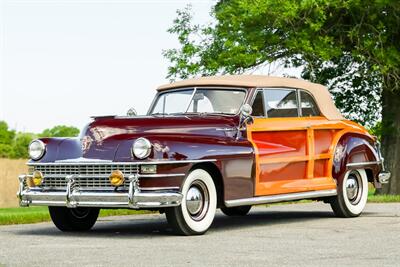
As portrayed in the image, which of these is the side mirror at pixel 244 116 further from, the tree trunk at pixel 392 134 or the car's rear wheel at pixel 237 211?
the tree trunk at pixel 392 134

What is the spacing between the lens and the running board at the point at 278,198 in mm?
10612

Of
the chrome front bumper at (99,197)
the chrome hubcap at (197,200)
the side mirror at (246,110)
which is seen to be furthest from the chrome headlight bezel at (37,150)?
the side mirror at (246,110)

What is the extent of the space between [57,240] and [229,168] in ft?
6.90

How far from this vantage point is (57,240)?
9.80 meters

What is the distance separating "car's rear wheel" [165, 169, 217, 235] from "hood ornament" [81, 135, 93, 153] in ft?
4.01

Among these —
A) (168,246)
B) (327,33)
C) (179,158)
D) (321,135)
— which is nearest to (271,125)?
(321,135)

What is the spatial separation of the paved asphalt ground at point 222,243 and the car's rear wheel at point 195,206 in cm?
18

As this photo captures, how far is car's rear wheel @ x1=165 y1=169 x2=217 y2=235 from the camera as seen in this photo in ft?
32.4

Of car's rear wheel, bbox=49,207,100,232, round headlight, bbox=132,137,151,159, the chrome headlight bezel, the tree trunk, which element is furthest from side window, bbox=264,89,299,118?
the tree trunk

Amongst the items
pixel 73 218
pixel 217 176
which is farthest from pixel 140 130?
pixel 73 218

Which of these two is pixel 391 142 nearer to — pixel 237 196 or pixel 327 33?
pixel 327 33

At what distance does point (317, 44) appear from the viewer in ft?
76.7

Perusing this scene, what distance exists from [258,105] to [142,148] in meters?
2.22

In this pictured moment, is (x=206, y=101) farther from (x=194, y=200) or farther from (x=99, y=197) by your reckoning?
(x=99, y=197)
